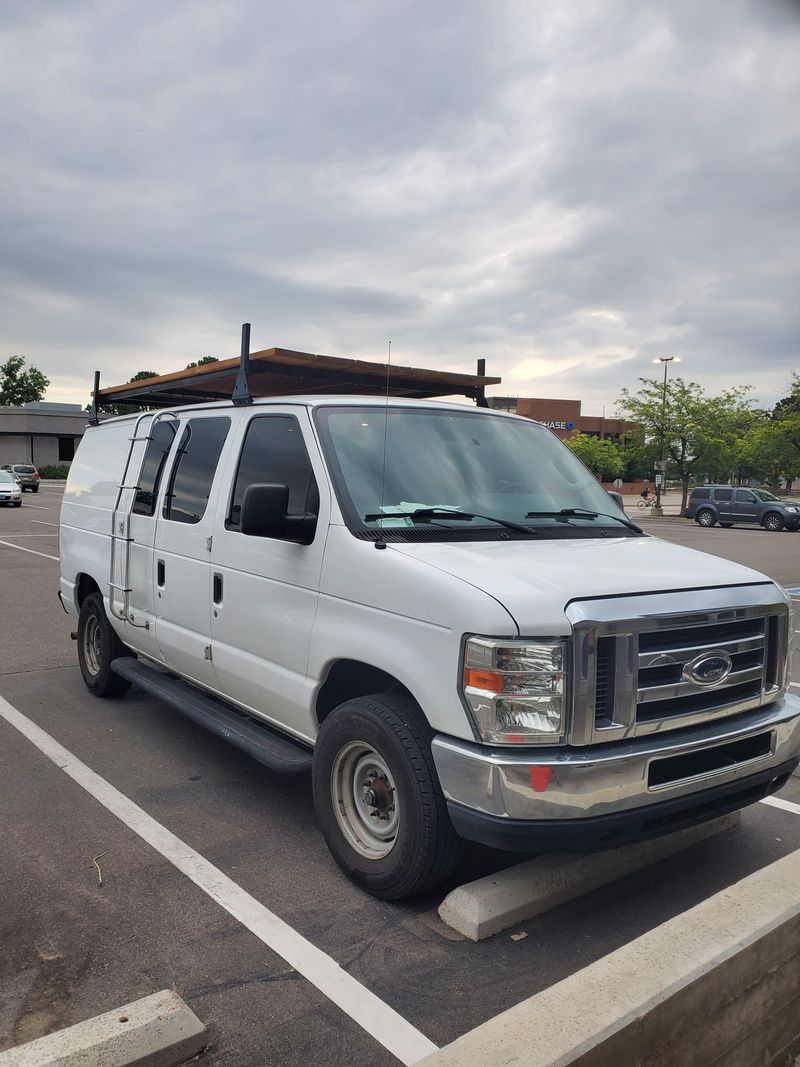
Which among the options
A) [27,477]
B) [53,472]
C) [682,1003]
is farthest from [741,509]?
[53,472]

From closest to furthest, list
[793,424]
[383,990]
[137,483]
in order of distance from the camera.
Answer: [383,990]
[137,483]
[793,424]

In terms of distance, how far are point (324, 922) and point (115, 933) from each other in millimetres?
800

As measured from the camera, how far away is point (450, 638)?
3.18 m

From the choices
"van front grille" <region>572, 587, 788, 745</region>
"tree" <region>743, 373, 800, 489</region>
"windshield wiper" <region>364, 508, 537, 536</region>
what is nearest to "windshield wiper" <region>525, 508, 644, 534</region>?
"windshield wiper" <region>364, 508, 537, 536</region>

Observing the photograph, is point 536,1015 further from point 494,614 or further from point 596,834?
point 494,614

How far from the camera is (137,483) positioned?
5.98 metres

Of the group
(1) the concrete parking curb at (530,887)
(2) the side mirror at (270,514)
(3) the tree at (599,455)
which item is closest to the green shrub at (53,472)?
(3) the tree at (599,455)

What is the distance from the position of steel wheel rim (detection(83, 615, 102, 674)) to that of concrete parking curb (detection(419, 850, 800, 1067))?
5.05 metres

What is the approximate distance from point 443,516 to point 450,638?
2.92 feet

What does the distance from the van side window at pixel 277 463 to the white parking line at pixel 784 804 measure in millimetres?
3069

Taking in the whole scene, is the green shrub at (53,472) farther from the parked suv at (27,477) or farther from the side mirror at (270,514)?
the side mirror at (270,514)

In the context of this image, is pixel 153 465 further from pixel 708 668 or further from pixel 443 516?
pixel 708 668

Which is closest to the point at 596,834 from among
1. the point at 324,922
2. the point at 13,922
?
the point at 324,922

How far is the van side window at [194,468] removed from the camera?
5.04 m
